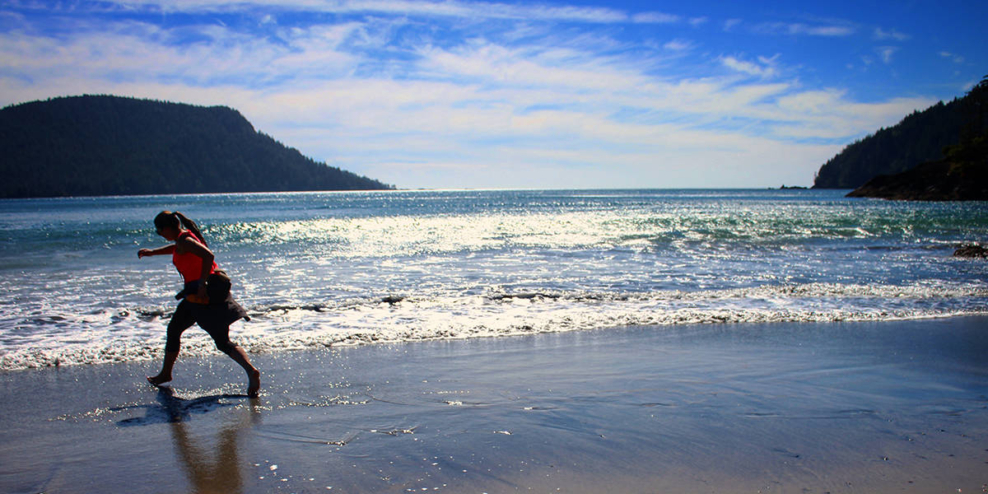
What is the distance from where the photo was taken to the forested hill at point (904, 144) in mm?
157250

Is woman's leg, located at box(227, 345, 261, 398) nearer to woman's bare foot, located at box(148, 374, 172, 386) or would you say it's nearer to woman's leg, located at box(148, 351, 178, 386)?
woman's leg, located at box(148, 351, 178, 386)

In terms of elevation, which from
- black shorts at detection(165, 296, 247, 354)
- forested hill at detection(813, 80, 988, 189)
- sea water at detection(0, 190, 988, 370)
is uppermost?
forested hill at detection(813, 80, 988, 189)

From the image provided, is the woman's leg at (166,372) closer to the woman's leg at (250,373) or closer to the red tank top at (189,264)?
the woman's leg at (250,373)

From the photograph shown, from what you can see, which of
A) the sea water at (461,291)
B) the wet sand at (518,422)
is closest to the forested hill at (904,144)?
the sea water at (461,291)

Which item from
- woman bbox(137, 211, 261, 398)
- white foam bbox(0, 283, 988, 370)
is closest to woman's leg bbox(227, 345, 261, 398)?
woman bbox(137, 211, 261, 398)

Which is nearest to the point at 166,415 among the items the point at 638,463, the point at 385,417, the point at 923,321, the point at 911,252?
the point at 385,417

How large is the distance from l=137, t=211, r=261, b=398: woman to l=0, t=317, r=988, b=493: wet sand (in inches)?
16.1

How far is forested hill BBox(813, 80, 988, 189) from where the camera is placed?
157250mm

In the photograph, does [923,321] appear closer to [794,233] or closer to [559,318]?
[559,318]

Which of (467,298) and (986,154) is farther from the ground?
(986,154)

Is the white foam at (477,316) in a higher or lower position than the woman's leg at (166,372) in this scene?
lower

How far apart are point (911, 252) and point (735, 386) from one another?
62.8 feet

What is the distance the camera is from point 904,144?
6757 inches

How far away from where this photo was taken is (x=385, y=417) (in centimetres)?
471
